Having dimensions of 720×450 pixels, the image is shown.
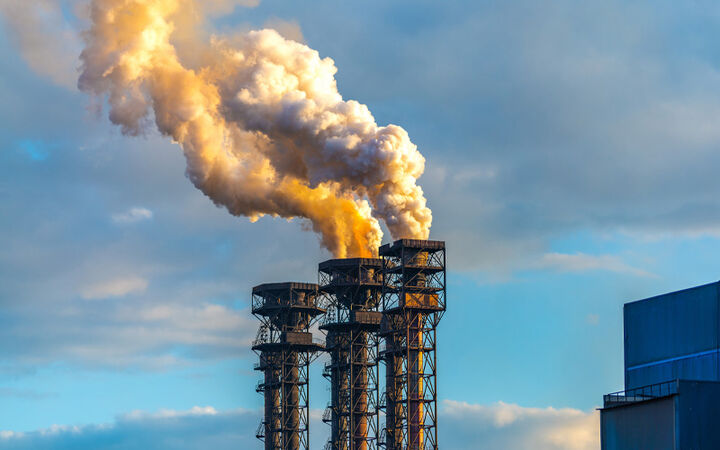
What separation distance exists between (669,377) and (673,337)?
258 cm

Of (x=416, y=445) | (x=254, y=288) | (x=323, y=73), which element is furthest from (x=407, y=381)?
(x=254, y=288)

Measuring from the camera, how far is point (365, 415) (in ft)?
583

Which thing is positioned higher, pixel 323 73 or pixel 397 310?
pixel 323 73

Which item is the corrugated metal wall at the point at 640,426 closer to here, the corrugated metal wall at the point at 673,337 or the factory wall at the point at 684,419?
the factory wall at the point at 684,419

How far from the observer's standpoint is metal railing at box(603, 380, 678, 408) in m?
98.3

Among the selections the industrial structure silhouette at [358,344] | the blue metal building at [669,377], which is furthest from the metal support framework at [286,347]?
the blue metal building at [669,377]

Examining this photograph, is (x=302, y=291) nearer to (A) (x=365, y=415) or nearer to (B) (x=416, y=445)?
(A) (x=365, y=415)

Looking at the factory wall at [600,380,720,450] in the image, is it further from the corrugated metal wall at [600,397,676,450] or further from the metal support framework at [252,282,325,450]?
the metal support framework at [252,282,325,450]

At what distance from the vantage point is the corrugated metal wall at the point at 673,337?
101 meters

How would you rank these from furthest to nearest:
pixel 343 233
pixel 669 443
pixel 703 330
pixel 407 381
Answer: pixel 343 233
pixel 407 381
pixel 703 330
pixel 669 443

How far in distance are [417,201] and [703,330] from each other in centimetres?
5702

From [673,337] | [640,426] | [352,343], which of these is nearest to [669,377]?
[673,337]

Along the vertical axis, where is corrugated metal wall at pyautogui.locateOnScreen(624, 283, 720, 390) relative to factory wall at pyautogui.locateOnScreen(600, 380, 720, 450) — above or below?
above

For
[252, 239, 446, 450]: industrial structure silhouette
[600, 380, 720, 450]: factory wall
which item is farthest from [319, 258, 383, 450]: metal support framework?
[600, 380, 720, 450]: factory wall
